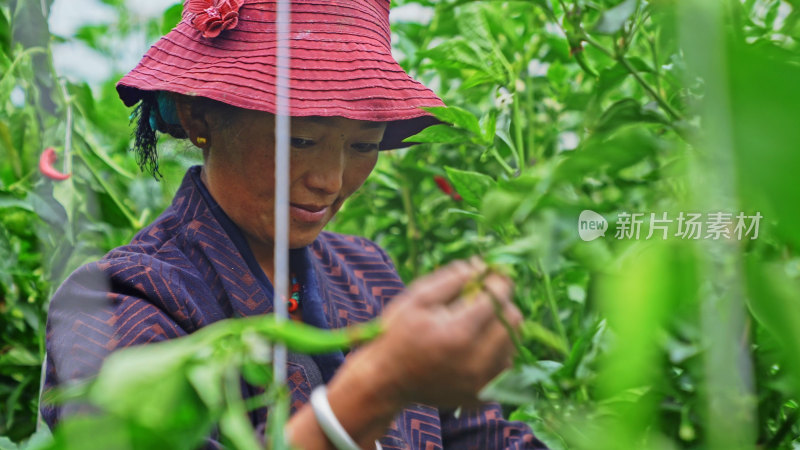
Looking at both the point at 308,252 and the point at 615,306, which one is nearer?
the point at 615,306

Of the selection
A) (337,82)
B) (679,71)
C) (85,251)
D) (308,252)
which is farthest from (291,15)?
(85,251)

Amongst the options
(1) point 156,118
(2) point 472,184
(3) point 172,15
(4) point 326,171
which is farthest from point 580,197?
(3) point 172,15

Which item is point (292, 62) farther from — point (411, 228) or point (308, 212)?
point (411, 228)

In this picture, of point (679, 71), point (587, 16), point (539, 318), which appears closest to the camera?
point (679, 71)

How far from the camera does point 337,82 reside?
2.67 feet

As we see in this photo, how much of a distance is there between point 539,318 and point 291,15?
52cm

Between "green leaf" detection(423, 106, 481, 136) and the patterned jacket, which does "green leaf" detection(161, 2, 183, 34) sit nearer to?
the patterned jacket

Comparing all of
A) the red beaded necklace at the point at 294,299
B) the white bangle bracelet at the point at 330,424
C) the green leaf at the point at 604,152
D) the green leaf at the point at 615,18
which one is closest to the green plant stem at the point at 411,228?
the red beaded necklace at the point at 294,299

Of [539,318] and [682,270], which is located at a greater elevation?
[682,270]

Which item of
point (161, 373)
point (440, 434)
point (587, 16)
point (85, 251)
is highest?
point (587, 16)

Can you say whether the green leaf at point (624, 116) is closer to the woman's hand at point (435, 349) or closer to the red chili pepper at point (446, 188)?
the woman's hand at point (435, 349)

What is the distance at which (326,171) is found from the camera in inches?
33.7

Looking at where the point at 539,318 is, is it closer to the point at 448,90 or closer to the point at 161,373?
the point at 448,90

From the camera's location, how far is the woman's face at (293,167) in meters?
0.84
